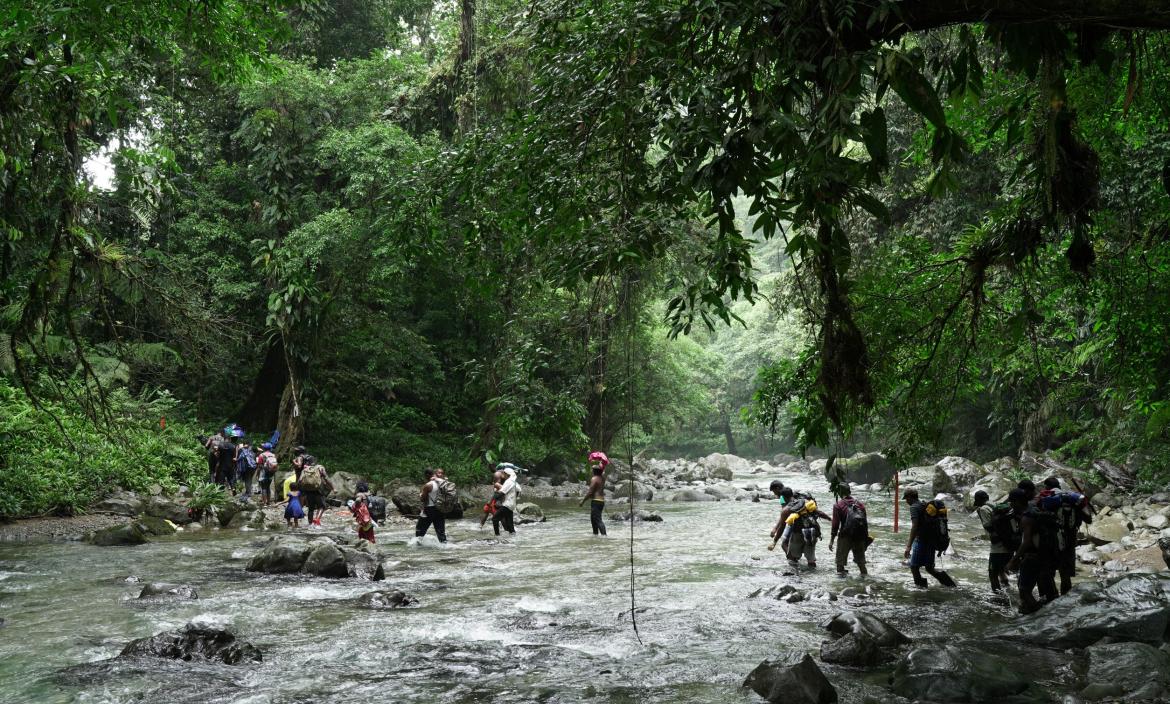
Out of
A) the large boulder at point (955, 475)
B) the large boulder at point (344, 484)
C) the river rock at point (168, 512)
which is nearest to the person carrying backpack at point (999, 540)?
the river rock at point (168, 512)

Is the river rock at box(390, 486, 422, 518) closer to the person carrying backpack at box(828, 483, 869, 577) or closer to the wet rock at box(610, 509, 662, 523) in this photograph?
the wet rock at box(610, 509, 662, 523)

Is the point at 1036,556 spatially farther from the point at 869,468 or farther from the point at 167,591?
the point at 869,468

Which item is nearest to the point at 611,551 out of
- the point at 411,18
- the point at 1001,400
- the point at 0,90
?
the point at 0,90

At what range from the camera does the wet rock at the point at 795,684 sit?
622cm

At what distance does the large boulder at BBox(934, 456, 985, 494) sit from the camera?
2538 centimetres

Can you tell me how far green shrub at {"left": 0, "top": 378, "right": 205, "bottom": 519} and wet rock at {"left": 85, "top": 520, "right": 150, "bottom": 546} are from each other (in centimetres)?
137

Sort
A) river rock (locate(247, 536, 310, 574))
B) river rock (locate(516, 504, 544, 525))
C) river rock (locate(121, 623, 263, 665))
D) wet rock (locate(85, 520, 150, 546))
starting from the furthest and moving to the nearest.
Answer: river rock (locate(516, 504, 544, 525))
wet rock (locate(85, 520, 150, 546))
river rock (locate(247, 536, 310, 574))
river rock (locate(121, 623, 263, 665))

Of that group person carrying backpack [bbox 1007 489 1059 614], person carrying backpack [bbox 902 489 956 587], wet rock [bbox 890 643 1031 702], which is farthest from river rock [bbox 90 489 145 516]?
person carrying backpack [bbox 1007 489 1059 614]

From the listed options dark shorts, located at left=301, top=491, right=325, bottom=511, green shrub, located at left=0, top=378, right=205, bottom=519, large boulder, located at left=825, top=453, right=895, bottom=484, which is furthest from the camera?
large boulder, located at left=825, top=453, right=895, bottom=484

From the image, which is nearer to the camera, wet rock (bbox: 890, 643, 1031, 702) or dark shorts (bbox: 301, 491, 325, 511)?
wet rock (bbox: 890, 643, 1031, 702)

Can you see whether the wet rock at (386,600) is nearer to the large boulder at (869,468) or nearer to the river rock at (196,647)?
the river rock at (196,647)

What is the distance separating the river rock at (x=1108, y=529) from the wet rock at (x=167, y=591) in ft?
45.8

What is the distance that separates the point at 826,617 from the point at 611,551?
18.8ft

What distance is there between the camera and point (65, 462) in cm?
1692
